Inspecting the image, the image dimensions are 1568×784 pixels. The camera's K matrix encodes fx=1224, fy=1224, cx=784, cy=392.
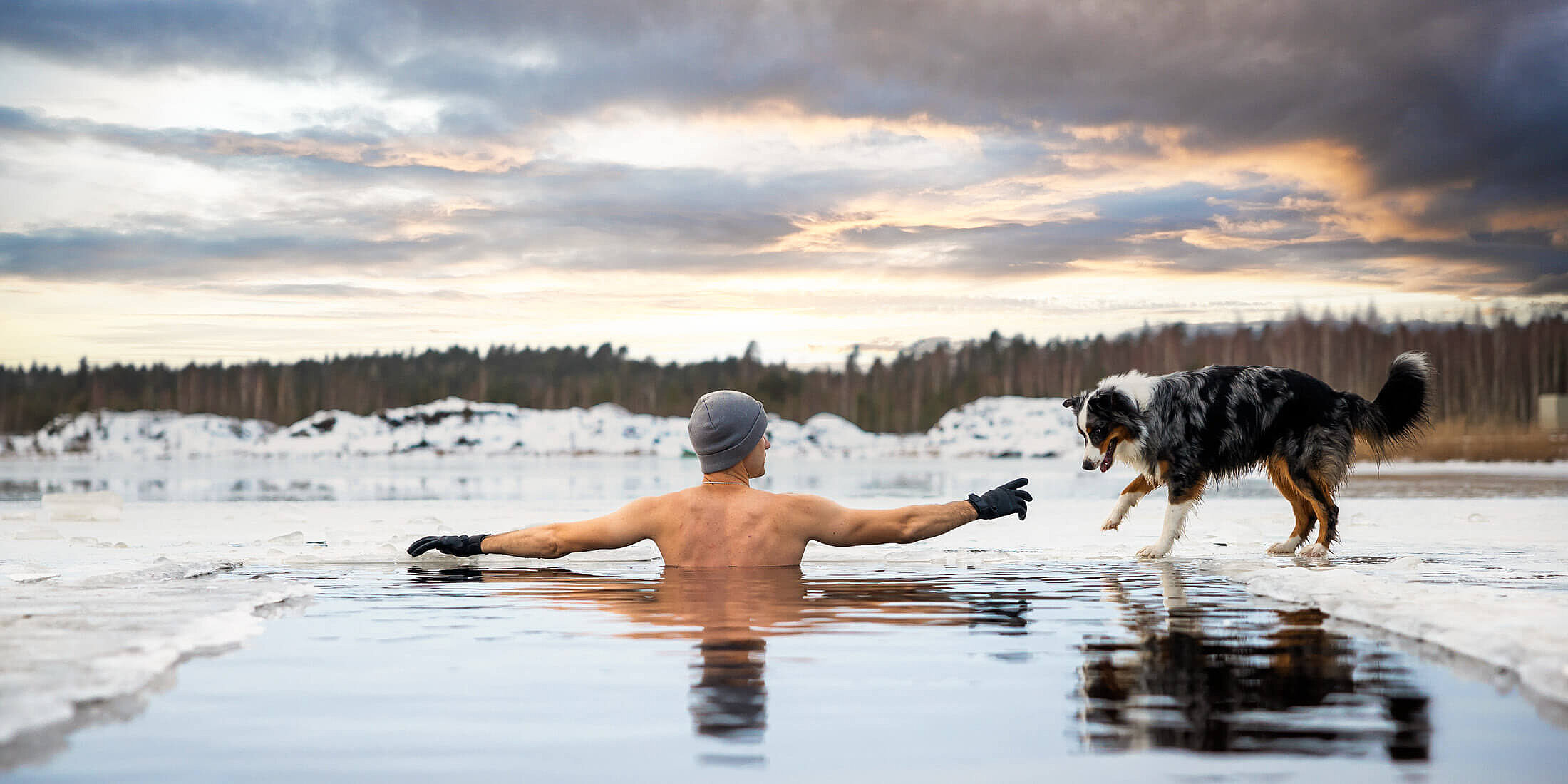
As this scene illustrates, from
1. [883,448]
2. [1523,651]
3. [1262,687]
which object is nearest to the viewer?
[1262,687]

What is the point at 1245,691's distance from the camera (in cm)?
387

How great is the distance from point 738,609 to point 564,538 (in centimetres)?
205

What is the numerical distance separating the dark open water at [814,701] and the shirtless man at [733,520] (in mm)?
929

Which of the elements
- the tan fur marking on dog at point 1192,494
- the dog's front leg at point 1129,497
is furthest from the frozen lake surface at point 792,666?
the dog's front leg at point 1129,497

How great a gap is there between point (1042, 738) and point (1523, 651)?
235cm

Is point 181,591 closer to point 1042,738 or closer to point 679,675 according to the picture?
point 679,675

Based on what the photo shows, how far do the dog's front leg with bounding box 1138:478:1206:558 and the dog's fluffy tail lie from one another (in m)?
1.85

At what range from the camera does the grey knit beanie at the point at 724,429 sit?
7.01 meters

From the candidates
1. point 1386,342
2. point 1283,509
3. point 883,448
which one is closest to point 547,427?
point 883,448

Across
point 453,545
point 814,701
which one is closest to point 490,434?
point 453,545

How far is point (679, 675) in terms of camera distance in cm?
420

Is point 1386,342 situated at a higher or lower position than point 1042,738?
higher

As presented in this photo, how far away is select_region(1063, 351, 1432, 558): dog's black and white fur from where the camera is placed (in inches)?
423

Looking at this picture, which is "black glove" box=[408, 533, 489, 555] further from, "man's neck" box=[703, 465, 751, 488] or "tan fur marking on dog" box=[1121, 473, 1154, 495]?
"tan fur marking on dog" box=[1121, 473, 1154, 495]
